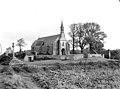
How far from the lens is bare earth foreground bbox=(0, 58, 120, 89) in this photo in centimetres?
1705

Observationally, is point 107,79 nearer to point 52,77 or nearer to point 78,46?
point 52,77

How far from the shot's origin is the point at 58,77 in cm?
2081

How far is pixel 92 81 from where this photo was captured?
22.1 meters

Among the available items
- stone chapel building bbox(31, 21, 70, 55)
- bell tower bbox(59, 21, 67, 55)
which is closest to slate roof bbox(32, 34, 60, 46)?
stone chapel building bbox(31, 21, 70, 55)

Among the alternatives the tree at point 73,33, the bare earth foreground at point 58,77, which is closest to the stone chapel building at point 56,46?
the tree at point 73,33

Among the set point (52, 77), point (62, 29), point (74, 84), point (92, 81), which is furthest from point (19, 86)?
point (62, 29)

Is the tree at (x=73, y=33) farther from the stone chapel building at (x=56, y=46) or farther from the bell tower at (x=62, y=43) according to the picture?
the bell tower at (x=62, y=43)

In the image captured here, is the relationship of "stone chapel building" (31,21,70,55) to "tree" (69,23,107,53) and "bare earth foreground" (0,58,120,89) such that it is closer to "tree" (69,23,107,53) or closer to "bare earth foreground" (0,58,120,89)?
"tree" (69,23,107,53)

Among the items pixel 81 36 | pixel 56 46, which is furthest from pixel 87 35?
pixel 56 46

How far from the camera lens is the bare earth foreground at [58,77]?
17.0 m

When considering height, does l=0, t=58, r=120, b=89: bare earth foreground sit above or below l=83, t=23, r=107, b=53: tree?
below

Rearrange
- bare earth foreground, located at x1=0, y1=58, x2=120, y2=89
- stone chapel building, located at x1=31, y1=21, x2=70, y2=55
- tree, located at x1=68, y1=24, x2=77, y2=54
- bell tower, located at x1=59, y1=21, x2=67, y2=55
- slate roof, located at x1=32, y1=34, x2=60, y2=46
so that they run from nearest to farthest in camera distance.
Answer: bare earth foreground, located at x1=0, y1=58, x2=120, y2=89 < stone chapel building, located at x1=31, y1=21, x2=70, y2=55 < bell tower, located at x1=59, y1=21, x2=67, y2=55 < slate roof, located at x1=32, y1=34, x2=60, y2=46 < tree, located at x1=68, y1=24, x2=77, y2=54

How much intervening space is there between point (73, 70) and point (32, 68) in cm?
549

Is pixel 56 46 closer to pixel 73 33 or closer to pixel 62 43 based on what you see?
pixel 62 43
